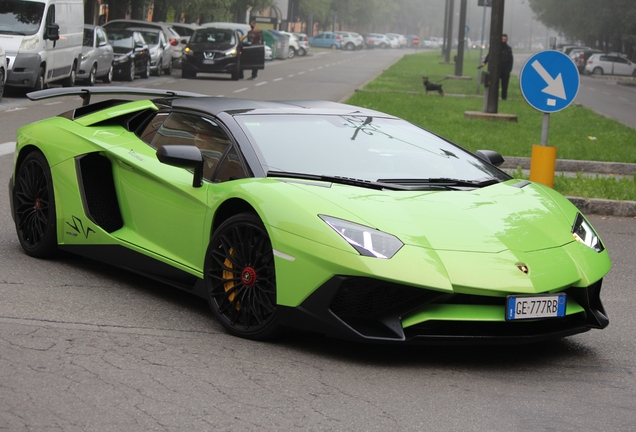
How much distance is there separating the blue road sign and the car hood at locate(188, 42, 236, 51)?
25.3 m

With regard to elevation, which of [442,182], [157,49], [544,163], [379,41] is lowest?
[379,41]

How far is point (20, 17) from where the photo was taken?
23.1 m

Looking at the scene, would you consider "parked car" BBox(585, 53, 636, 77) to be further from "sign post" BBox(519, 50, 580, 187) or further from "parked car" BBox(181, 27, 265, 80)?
"sign post" BBox(519, 50, 580, 187)

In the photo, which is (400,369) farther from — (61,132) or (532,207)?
(61,132)

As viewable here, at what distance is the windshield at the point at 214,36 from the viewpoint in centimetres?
3622

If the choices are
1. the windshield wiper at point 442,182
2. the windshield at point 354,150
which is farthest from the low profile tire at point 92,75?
the windshield wiper at point 442,182

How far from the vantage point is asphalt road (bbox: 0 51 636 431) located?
421cm

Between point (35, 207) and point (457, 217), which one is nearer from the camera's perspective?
point (457, 217)

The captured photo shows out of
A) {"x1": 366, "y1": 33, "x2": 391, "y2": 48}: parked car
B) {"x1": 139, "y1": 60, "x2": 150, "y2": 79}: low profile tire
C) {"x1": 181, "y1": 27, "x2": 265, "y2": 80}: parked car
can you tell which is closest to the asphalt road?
{"x1": 139, "y1": 60, "x2": 150, "y2": 79}: low profile tire

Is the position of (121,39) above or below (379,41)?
above

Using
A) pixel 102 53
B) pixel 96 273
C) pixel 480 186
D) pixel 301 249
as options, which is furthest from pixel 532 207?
pixel 102 53

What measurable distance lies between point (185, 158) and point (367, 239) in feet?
4.10

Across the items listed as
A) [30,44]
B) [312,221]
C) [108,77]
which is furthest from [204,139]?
[108,77]

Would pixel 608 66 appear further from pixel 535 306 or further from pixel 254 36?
pixel 535 306
